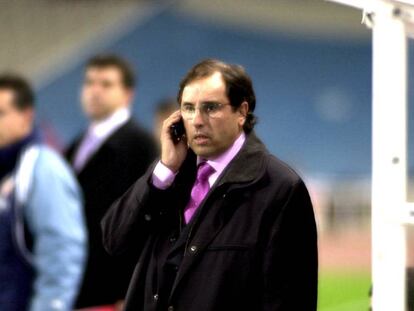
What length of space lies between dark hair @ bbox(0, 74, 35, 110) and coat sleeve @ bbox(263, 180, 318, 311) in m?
2.77

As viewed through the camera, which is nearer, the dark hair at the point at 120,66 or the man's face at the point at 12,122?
the man's face at the point at 12,122

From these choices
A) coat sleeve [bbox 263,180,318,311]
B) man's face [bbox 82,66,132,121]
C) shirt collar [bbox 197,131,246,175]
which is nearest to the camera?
coat sleeve [bbox 263,180,318,311]

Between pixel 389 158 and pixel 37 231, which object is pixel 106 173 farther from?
pixel 389 158

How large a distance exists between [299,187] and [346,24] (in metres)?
14.2

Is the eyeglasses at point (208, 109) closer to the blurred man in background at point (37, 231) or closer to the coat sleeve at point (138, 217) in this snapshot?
the coat sleeve at point (138, 217)

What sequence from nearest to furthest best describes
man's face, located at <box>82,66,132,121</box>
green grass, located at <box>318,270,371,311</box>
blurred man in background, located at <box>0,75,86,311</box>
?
blurred man in background, located at <box>0,75,86,311</box>, man's face, located at <box>82,66,132,121</box>, green grass, located at <box>318,270,371,311</box>

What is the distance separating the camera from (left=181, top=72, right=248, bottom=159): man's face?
2758 millimetres

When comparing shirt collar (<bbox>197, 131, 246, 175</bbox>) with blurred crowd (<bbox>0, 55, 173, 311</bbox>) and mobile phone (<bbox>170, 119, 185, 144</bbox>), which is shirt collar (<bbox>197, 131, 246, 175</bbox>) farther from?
blurred crowd (<bbox>0, 55, 173, 311</bbox>)

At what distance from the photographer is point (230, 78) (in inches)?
111

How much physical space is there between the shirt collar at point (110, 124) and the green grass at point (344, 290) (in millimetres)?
6038

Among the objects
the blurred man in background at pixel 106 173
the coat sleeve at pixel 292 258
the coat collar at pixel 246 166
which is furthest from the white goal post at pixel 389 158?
the blurred man in background at pixel 106 173

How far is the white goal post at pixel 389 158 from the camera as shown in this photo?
2891 millimetres

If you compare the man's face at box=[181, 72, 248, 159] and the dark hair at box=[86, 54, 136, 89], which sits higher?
the dark hair at box=[86, 54, 136, 89]

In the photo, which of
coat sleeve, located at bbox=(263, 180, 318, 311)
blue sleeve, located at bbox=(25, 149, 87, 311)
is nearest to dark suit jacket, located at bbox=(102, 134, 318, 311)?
coat sleeve, located at bbox=(263, 180, 318, 311)
